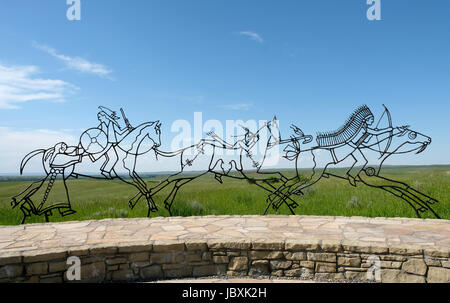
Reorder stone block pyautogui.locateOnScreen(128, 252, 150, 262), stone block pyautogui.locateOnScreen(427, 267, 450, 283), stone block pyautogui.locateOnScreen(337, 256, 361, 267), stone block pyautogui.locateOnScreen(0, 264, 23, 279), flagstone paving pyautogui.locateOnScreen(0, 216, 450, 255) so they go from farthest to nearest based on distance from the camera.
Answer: flagstone paving pyautogui.locateOnScreen(0, 216, 450, 255) → stone block pyautogui.locateOnScreen(128, 252, 150, 262) → stone block pyautogui.locateOnScreen(337, 256, 361, 267) → stone block pyautogui.locateOnScreen(427, 267, 450, 283) → stone block pyautogui.locateOnScreen(0, 264, 23, 279)

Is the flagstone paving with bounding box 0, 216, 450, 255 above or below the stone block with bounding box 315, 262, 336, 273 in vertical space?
above

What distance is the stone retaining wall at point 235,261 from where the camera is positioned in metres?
4.28

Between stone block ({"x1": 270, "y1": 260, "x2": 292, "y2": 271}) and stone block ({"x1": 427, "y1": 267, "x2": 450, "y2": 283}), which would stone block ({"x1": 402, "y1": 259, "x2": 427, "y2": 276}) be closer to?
stone block ({"x1": 427, "y1": 267, "x2": 450, "y2": 283})

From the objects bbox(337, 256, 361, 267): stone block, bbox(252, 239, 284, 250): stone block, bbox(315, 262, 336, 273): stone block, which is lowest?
bbox(315, 262, 336, 273): stone block

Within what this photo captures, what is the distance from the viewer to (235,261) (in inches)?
184

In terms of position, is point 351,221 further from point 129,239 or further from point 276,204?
point 129,239

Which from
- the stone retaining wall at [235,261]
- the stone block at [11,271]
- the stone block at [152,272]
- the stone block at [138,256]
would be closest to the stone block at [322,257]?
the stone retaining wall at [235,261]

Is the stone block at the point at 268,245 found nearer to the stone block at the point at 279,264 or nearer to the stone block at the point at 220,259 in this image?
the stone block at the point at 279,264

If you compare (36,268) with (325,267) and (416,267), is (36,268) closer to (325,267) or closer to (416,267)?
(325,267)

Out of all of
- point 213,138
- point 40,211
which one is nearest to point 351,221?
point 213,138

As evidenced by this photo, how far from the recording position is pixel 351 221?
20.9ft

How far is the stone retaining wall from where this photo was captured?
14.0 feet

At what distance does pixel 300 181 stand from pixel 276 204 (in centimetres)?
78

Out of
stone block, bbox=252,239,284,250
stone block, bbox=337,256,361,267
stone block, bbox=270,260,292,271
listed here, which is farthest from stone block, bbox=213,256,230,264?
stone block, bbox=337,256,361,267
